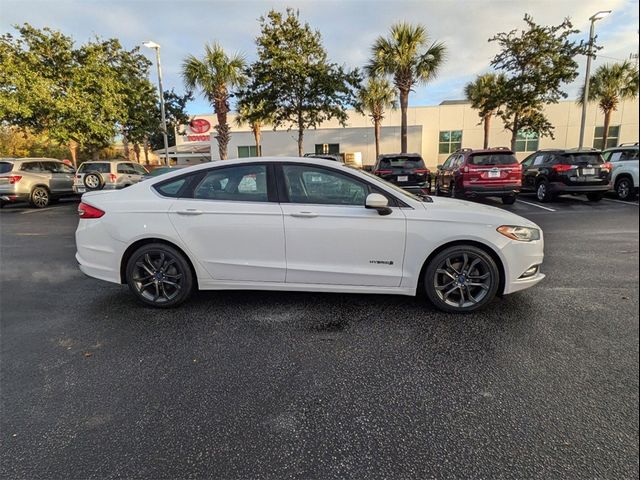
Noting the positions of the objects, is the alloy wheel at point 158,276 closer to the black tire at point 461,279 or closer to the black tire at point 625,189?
the black tire at point 461,279

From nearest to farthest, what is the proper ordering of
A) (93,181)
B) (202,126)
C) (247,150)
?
(93,181), (247,150), (202,126)

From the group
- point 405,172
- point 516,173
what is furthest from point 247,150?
point 516,173

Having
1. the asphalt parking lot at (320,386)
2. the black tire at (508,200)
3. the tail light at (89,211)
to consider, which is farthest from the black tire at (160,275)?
the black tire at (508,200)

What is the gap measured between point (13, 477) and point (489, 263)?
12.4ft

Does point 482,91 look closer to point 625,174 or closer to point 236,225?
point 625,174

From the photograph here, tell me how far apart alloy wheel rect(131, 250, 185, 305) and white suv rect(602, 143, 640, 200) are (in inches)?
522

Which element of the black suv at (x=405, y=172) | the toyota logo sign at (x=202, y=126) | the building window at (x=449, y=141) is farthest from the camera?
the toyota logo sign at (x=202, y=126)

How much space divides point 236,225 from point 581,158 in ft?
37.9

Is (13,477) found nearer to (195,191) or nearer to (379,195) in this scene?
(195,191)

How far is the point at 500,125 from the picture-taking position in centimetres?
2883

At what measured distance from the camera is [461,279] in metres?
3.76

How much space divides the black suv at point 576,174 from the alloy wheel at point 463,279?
975cm

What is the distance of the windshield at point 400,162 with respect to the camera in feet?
38.2

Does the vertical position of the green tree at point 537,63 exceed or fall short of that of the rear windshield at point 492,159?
it exceeds it
